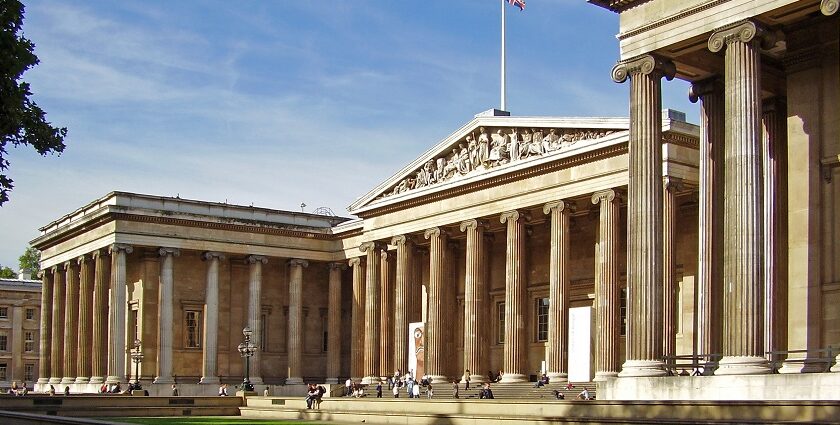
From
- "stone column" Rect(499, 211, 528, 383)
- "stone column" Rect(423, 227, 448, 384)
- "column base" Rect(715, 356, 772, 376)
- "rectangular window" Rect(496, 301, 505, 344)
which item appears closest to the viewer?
"column base" Rect(715, 356, 772, 376)

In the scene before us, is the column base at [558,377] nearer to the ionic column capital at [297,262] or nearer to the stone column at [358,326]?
the stone column at [358,326]

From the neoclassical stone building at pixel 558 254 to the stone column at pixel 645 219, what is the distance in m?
0.05

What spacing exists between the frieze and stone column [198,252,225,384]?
38.6 ft

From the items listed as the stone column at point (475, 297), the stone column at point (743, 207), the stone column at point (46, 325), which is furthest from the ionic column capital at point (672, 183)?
the stone column at point (46, 325)

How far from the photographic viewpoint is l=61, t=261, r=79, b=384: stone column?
7319 centimetres

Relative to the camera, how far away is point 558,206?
174ft

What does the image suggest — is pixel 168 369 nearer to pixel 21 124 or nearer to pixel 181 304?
pixel 181 304

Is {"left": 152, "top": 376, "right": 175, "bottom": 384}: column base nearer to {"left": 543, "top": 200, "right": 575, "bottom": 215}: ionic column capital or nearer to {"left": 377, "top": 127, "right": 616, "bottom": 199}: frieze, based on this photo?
{"left": 377, "top": 127, "right": 616, "bottom": 199}: frieze

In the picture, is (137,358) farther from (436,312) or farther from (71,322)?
(436,312)

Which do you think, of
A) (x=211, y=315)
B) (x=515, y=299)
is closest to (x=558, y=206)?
(x=515, y=299)

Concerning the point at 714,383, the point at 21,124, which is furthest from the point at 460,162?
the point at 21,124

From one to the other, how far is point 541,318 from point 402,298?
729 centimetres

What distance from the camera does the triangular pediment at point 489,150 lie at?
170 ft

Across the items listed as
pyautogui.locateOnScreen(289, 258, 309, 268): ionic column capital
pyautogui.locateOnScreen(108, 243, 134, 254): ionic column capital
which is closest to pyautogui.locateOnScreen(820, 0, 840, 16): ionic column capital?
pyautogui.locateOnScreen(108, 243, 134, 254): ionic column capital
